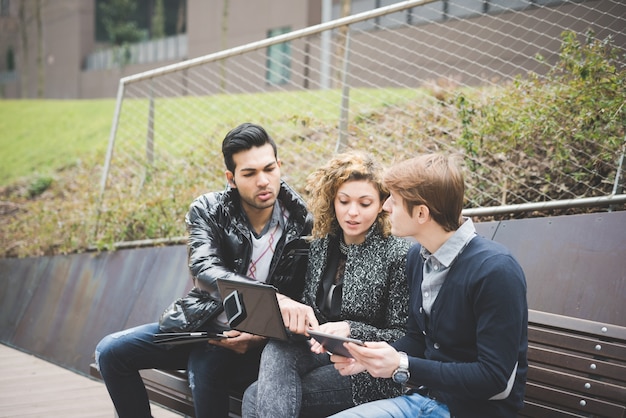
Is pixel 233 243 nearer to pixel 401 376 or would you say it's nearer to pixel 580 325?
pixel 401 376

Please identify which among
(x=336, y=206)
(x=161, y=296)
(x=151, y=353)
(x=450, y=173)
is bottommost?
(x=161, y=296)

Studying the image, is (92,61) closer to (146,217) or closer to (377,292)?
(146,217)

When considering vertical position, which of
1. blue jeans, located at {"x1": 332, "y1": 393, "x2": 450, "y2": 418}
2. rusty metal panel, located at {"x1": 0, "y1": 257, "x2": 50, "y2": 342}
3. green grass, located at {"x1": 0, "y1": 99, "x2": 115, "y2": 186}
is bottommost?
green grass, located at {"x1": 0, "y1": 99, "x2": 115, "y2": 186}

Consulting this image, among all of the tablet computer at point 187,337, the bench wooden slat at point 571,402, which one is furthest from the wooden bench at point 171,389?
the bench wooden slat at point 571,402

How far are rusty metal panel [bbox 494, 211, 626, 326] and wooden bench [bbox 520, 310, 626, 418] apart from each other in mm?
405

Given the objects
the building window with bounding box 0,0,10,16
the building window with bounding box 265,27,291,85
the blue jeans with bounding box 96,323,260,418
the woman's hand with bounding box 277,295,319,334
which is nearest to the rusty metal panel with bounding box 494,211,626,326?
the woman's hand with bounding box 277,295,319,334

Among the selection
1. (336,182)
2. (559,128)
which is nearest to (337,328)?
(336,182)

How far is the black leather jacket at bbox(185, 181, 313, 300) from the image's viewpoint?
3.51m

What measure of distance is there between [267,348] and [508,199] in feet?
7.67

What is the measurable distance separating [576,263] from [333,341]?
64.5 inches

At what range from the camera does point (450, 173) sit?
2.38 m

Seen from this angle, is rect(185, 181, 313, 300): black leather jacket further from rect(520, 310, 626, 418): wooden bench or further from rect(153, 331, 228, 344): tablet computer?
rect(520, 310, 626, 418): wooden bench

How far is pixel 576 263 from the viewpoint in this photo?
3480 mm

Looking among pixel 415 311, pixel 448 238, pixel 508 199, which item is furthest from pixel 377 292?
pixel 508 199
